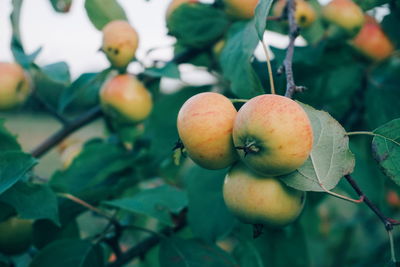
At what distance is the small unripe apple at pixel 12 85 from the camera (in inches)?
49.9

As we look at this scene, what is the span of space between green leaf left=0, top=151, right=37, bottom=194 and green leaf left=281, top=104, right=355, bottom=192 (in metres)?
0.47

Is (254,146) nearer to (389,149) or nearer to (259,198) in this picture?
(259,198)

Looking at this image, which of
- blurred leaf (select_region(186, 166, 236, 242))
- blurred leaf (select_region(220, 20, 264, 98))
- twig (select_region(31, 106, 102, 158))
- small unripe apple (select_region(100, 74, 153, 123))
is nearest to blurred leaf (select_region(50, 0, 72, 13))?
small unripe apple (select_region(100, 74, 153, 123))

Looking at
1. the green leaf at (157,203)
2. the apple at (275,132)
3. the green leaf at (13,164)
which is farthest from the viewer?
the green leaf at (157,203)

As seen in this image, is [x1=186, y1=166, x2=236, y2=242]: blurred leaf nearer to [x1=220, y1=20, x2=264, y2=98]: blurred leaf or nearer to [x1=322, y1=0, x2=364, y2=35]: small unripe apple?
[x1=220, y1=20, x2=264, y2=98]: blurred leaf

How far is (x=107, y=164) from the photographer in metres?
Answer: 1.28

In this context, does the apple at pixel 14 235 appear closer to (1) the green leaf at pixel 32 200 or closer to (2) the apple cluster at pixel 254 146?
(1) the green leaf at pixel 32 200

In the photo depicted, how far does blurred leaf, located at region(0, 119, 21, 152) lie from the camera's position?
3.09ft

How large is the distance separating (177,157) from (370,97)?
793 mm

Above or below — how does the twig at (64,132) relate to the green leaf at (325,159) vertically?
below

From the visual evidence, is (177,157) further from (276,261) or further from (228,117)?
(276,261)

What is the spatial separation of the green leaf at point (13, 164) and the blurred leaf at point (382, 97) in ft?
3.01

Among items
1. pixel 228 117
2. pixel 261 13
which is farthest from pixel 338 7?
pixel 228 117

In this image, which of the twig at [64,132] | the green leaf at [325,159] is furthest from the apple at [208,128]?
the twig at [64,132]
